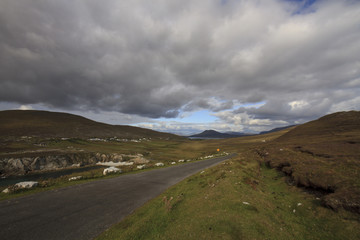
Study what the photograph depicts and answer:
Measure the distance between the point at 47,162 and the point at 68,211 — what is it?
4668cm

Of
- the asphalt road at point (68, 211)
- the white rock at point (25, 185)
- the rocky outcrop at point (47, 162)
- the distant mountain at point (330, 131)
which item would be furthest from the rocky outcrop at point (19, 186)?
the distant mountain at point (330, 131)

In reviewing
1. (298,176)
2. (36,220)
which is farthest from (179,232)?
(298,176)

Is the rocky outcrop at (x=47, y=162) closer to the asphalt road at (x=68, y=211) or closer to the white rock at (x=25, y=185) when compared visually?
the white rock at (x=25, y=185)

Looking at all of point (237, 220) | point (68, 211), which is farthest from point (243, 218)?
point (68, 211)

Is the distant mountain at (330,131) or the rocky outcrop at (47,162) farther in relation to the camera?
the distant mountain at (330,131)

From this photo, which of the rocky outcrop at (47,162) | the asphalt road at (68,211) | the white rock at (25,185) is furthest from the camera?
the rocky outcrop at (47,162)

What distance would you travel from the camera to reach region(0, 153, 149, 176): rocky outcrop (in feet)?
130

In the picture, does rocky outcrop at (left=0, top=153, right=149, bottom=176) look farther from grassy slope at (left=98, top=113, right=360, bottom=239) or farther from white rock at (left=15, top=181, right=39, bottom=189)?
grassy slope at (left=98, top=113, right=360, bottom=239)

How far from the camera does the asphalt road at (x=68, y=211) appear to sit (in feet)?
29.1

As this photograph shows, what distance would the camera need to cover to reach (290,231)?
25.8ft

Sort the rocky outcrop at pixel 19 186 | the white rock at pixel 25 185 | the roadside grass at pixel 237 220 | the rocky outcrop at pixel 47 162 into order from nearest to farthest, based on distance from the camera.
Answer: the roadside grass at pixel 237 220, the rocky outcrop at pixel 19 186, the white rock at pixel 25 185, the rocky outcrop at pixel 47 162

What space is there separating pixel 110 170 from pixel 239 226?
80.3ft

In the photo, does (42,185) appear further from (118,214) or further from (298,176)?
(298,176)

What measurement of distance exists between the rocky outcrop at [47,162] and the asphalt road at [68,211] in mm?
37847
